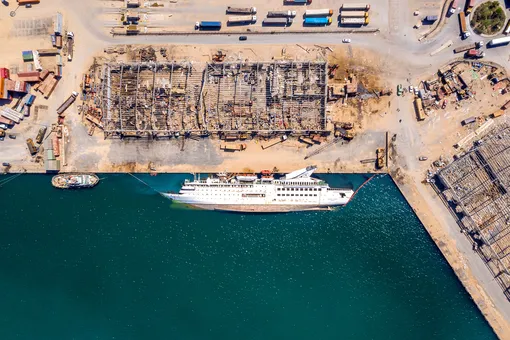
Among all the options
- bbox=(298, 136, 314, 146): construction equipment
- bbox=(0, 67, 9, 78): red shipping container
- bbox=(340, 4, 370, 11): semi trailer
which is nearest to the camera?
bbox=(340, 4, 370, 11): semi trailer

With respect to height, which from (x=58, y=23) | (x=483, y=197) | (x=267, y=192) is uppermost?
→ (x=58, y=23)

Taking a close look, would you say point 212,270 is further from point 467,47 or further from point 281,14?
point 467,47

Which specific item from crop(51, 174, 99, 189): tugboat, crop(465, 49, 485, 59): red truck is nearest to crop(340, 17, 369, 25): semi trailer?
crop(465, 49, 485, 59): red truck

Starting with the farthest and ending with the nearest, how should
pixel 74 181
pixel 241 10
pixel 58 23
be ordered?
pixel 74 181, pixel 58 23, pixel 241 10

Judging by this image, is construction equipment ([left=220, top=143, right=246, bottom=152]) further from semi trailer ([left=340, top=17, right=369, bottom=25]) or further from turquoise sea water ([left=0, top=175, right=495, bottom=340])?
semi trailer ([left=340, top=17, right=369, bottom=25])

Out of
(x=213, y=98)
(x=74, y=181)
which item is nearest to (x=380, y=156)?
(x=213, y=98)

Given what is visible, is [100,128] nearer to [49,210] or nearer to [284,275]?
[49,210]

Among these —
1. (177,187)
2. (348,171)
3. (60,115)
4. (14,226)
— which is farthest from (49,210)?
(348,171)

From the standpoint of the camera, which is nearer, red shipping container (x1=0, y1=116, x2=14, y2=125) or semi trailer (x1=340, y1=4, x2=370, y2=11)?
semi trailer (x1=340, y1=4, x2=370, y2=11)
